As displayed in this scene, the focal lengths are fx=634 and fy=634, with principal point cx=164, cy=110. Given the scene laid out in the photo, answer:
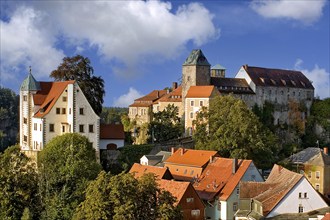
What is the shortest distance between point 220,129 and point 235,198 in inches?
550

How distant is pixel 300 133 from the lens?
9400cm

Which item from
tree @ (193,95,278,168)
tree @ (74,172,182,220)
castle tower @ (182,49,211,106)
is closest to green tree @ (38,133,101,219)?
tree @ (74,172,182,220)

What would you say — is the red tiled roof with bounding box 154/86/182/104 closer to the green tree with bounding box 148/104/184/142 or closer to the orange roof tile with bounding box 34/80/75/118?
the green tree with bounding box 148/104/184/142

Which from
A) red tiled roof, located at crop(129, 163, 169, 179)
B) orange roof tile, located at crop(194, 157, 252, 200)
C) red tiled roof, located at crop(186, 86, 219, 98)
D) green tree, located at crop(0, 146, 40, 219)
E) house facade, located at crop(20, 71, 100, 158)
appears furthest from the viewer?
red tiled roof, located at crop(186, 86, 219, 98)

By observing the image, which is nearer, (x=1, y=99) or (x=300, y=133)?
(x=300, y=133)

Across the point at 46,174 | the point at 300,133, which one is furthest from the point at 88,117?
the point at 300,133

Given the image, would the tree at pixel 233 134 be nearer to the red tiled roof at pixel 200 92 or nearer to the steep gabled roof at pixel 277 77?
the red tiled roof at pixel 200 92

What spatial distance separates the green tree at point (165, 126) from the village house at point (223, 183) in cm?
1922

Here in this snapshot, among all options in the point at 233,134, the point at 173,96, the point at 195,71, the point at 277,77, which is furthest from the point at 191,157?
the point at 277,77

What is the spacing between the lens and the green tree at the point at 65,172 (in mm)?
52031

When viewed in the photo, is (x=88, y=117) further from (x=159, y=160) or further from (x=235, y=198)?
(x=235, y=198)

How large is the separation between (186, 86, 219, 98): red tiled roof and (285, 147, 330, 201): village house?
1425 cm

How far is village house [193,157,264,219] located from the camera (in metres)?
Answer: 56.0

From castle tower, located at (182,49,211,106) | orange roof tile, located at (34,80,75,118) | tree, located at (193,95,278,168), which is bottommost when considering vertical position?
tree, located at (193,95,278,168)
